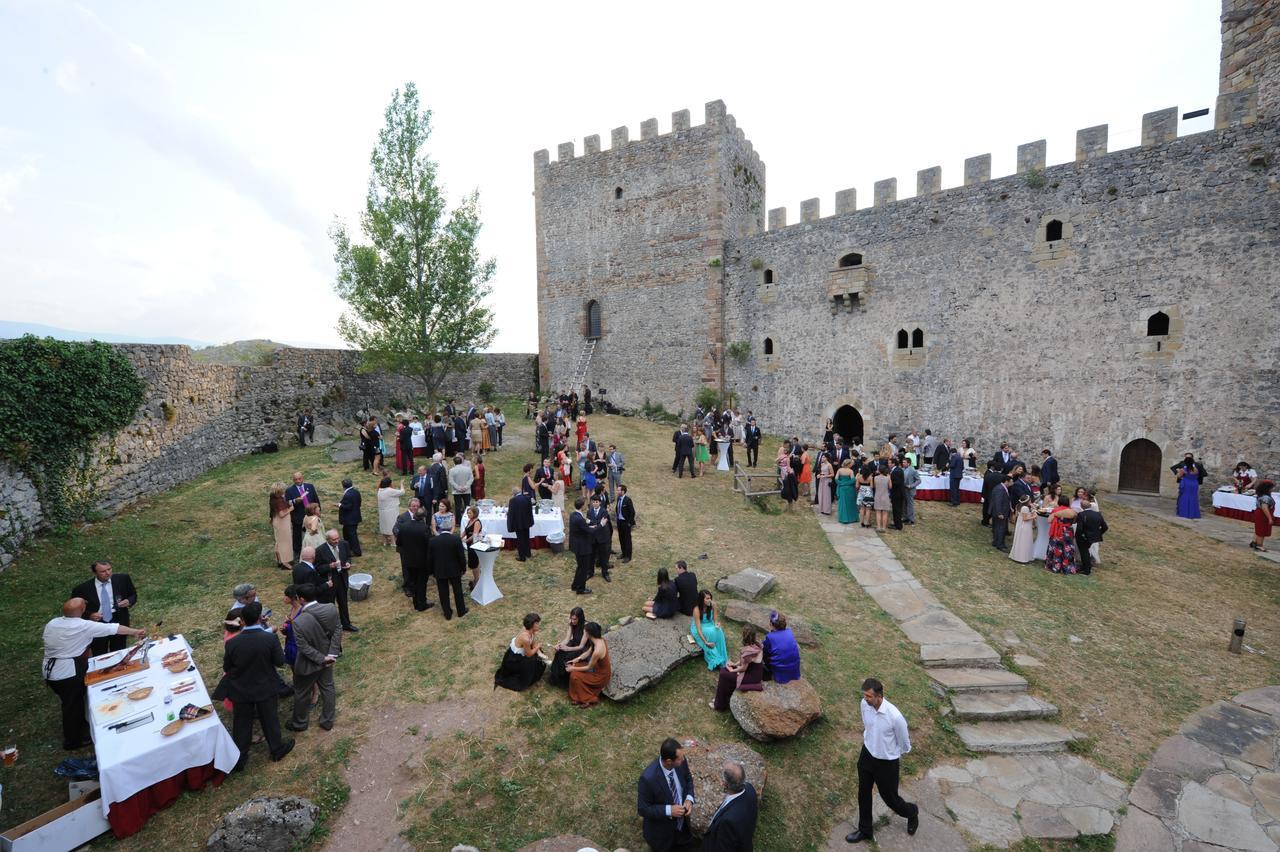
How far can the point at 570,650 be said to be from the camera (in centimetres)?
662

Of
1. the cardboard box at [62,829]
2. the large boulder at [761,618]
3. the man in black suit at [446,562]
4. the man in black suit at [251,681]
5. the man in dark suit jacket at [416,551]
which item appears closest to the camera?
the cardboard box at [62,829]

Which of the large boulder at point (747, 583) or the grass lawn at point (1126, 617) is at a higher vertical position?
the large boulder at point (747, 583)

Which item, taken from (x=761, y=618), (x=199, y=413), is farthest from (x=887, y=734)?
(x=199, y=413)

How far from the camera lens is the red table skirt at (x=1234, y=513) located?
13.1 metres

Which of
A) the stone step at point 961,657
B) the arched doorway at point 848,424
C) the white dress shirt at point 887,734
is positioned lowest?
the stone step at point 961,657

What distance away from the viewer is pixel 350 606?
8680 millimetres

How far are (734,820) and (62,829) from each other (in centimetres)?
527

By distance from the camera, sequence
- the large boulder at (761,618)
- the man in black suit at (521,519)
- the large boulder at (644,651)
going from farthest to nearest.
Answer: the man in black suit at (521,519), the large boulder at (761,618), the large boulder at (644,651)

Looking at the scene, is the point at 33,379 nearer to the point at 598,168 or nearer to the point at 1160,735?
the point at 1160,735

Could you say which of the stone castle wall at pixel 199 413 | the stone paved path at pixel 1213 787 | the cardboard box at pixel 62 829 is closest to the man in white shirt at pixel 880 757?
the stone paved path at pixel 1213 787

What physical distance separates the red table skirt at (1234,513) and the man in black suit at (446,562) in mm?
17557

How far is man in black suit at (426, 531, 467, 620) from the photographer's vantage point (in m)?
7.96

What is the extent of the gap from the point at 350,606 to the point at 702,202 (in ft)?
63.9

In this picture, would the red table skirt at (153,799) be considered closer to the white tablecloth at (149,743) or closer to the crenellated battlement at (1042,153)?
the white tablecloth at (149,743)
